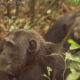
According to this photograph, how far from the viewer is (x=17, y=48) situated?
3.31 m

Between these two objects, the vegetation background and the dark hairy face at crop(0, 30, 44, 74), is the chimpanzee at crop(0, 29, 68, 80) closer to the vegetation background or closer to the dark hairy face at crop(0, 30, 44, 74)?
the dark hairy face at crop(0, 30, 44, 74)

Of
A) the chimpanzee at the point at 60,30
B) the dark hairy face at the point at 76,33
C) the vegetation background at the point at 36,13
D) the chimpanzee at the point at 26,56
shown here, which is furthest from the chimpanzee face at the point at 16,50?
the chimpanzee at the point at 60,30

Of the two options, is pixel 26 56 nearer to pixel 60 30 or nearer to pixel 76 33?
pixel 76 33

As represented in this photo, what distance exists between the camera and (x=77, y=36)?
4254 mm

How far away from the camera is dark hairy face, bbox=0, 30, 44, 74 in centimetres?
326

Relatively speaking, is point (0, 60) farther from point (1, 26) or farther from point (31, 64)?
point (1, 26)

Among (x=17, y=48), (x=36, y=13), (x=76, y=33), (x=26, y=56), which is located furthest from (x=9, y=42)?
(x=36, y=13)

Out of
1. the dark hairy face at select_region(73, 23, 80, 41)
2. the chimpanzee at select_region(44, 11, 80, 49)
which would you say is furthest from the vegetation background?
the dark hairy face at select_region(73, 23, 80, 41)

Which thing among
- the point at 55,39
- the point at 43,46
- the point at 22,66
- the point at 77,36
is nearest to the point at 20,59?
the point at 22,66

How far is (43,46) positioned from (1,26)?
150 cm

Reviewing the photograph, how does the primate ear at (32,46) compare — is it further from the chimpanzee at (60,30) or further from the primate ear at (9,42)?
the chimpanzee at (60,30)

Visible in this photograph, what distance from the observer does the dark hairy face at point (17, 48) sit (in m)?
3.26

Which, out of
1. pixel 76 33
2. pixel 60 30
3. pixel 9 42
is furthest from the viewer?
pixel 60 30

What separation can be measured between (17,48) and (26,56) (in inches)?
5.9
